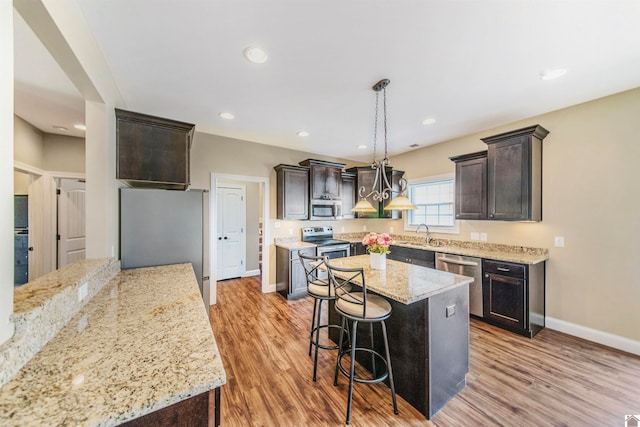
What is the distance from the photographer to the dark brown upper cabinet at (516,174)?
2.98 metres

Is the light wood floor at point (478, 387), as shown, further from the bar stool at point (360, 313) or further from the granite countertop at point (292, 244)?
the granite countertop at point (292, 244)

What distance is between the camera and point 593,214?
2738mm

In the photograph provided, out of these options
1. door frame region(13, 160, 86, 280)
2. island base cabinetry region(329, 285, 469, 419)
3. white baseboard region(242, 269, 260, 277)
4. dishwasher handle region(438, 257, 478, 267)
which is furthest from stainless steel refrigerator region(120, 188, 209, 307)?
dishwasher handle region(438, 257, 478, 267)

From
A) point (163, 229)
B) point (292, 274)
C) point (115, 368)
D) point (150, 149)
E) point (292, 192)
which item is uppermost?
point (150, 149)

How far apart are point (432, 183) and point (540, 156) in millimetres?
1589

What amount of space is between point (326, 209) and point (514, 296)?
3189 millimetres

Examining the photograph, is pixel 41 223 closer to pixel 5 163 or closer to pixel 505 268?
pixel 5 163

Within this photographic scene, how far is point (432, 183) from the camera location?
449cm

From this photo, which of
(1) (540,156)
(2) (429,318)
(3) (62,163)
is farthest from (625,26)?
(3) (62,163)

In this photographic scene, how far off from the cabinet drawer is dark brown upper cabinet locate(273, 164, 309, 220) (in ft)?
9.59

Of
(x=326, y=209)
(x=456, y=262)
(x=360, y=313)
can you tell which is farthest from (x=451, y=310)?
(x=326, y=209)

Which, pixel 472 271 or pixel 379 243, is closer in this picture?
pixel 379 243

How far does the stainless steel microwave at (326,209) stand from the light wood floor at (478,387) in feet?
7.57

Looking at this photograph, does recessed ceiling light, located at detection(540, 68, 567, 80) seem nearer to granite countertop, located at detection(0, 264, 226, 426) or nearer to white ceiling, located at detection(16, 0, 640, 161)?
white ceiling, located at detection(16, 0, 640, 161)
